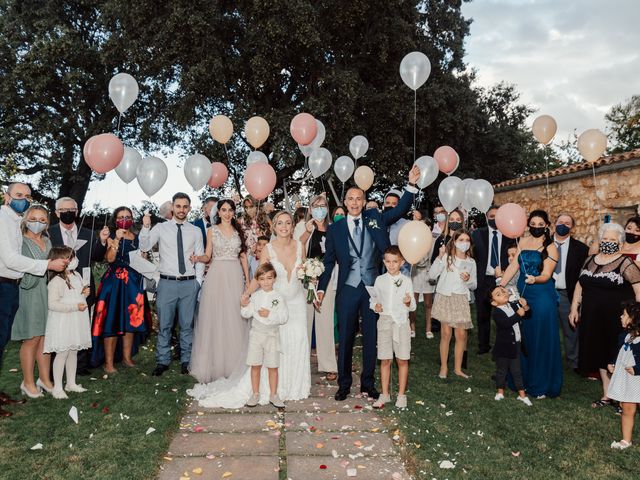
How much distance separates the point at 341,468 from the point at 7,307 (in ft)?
11.3

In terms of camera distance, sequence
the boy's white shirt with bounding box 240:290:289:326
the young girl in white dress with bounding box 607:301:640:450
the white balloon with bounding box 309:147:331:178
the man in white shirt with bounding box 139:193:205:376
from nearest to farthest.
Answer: the young girl in white dress with bounding box 607:301:640:450
the boy's white shirt with bounding box 240:290:289:326
the man in white shirt with bounding box 139:193:205:376
the white balloon with bounding box 309:147:331:178

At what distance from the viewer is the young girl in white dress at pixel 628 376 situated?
3914mm

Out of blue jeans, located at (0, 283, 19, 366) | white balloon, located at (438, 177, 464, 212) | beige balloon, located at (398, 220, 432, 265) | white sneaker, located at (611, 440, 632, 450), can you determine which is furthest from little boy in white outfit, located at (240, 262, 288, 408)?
white balloon, located at (438, 177, 464, 212)

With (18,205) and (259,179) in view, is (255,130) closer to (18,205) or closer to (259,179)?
(259,179)

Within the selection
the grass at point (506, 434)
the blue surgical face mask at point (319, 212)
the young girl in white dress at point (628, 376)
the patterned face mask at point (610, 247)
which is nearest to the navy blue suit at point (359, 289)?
the grass at point (506, 434)

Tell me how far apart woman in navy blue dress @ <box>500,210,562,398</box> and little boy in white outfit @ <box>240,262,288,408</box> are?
2.56m

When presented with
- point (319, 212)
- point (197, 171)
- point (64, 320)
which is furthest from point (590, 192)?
point (64, 320)

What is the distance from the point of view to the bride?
16.6ft

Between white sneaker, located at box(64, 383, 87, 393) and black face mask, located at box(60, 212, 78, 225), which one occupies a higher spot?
black face mask, located at box(60, 212, 78, 225)

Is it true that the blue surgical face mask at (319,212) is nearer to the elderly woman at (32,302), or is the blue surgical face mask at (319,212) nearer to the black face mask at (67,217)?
the black face mask at (67,217)

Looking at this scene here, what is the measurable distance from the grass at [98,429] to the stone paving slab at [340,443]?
1.07 m

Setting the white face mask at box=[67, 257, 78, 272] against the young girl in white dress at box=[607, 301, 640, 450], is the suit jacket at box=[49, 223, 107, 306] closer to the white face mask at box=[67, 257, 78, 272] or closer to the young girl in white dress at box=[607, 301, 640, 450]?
the white face mask at box=[67, 257, 78, 272]

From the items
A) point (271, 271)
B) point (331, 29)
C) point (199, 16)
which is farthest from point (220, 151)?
point (271, 271)

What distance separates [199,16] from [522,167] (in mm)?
Result: 15159
